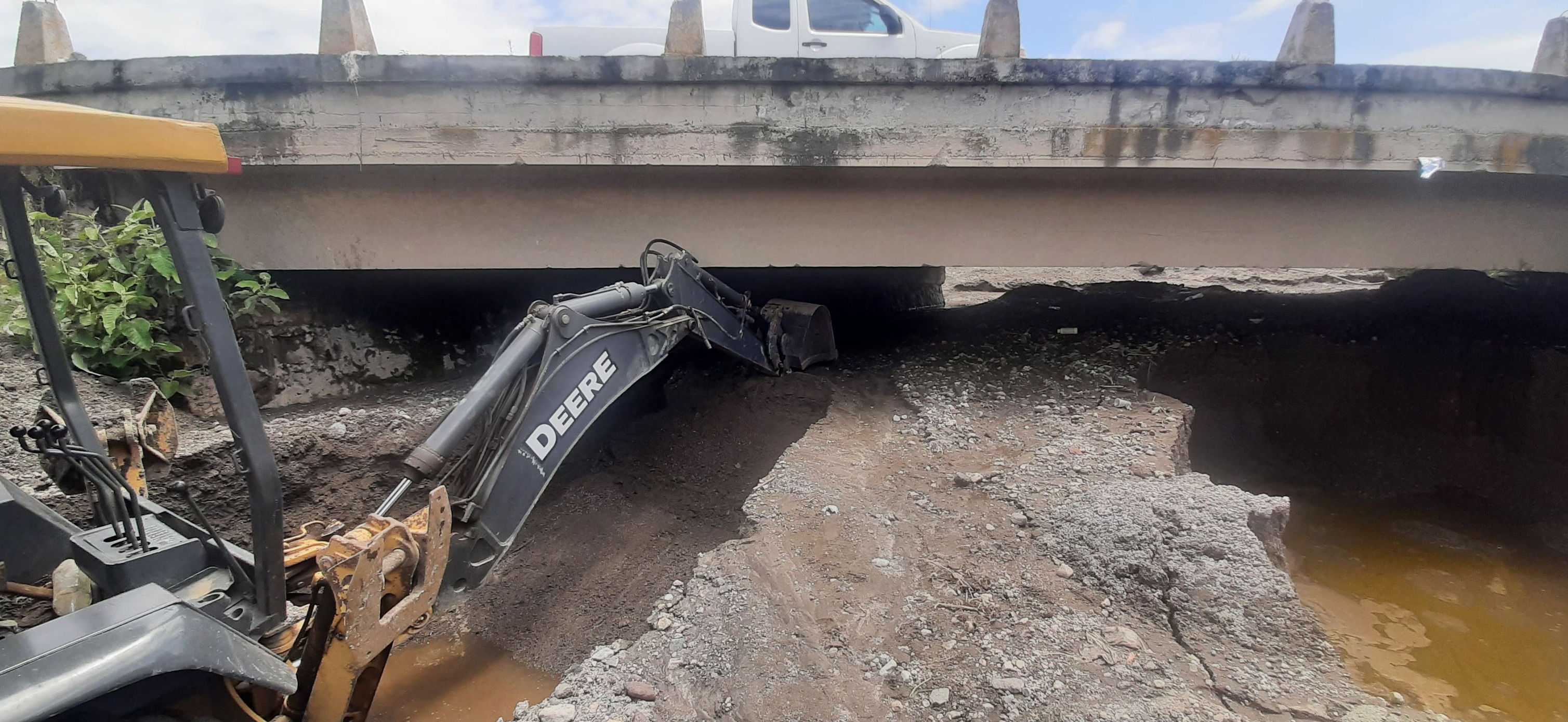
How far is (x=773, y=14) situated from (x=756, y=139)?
11.3 feet

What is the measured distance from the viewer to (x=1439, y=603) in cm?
454

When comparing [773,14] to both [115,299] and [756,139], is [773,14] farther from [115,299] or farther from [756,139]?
[115,299]

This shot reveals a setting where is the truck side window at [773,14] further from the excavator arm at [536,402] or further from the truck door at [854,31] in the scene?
the excavator arm at [536,402]

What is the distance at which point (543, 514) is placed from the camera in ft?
14.3

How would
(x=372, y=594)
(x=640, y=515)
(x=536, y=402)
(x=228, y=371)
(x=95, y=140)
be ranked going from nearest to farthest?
(x=95, y=140), (x=228, y=371), (x=372, y=594), (x=536, y=402), (x=640, y=515)

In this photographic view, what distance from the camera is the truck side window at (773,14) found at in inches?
301

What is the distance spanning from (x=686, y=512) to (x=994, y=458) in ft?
6.27

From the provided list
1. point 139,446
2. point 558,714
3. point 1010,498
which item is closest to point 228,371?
point 139,446

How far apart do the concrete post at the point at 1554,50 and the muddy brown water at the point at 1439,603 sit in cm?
343

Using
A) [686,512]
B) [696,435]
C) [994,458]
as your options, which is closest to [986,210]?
[994,458]

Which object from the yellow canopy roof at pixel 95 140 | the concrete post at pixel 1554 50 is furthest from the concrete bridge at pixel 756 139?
the yellow canopy roof at pixel 95 140

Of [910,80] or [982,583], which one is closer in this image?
[982,583]

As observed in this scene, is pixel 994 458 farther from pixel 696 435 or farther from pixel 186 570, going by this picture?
pixel 186 570

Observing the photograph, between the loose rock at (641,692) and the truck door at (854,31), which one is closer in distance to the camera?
the loose rock at (641,692)
